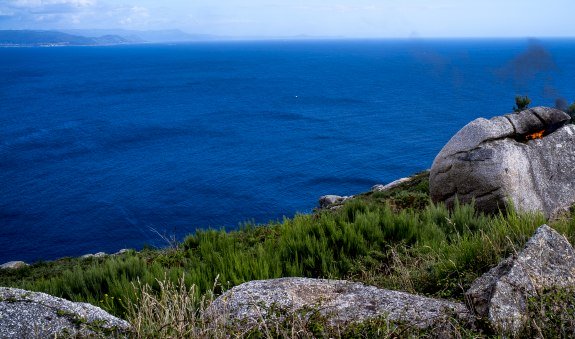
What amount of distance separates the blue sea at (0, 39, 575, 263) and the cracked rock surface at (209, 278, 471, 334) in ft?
33.0

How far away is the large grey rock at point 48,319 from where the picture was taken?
445 centimetres

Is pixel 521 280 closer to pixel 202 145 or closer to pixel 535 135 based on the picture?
pixel 535 135

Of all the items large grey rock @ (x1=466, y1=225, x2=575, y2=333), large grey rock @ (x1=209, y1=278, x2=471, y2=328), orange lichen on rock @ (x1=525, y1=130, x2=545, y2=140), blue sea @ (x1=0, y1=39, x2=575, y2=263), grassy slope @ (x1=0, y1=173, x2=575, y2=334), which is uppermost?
orange lichen on rock @ (x1=525, y1=130, x2=545, y2=140)

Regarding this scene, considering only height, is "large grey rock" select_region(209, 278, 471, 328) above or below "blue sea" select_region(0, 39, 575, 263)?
above

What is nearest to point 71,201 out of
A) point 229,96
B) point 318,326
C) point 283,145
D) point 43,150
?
point 43,150

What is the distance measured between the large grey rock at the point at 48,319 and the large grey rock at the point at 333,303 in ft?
3.23

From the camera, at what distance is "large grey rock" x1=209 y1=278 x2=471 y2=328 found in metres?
4.56

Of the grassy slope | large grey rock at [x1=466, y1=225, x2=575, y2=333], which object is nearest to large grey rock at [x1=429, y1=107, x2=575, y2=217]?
the grassy slope

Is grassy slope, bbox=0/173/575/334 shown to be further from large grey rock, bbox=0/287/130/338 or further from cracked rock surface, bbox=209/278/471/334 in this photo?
large grey rock, bbox=0/287/130/338

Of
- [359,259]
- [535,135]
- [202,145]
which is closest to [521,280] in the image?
[359,259]

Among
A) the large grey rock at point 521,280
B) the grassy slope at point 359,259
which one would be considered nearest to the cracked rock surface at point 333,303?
the large grey rock at point 521,280

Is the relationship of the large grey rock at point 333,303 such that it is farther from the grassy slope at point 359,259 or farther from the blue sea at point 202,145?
the blue sea at point 202,145

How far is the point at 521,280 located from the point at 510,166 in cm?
732

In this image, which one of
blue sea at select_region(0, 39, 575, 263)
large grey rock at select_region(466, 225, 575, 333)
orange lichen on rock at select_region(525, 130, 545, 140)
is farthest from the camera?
blue sea at select_region(0, 39, 575, 263)
